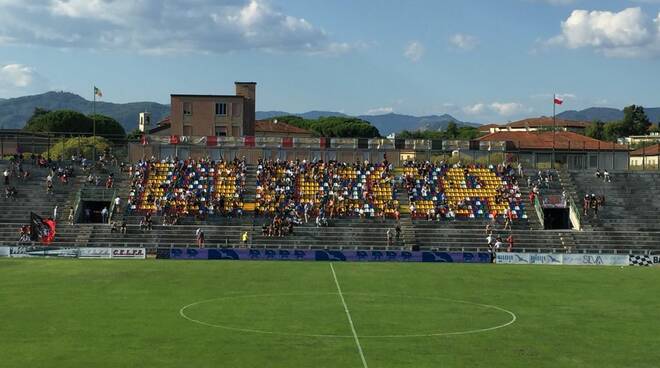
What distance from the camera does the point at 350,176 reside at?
9000 centimetres

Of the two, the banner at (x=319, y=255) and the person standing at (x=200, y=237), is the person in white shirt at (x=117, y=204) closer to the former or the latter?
the person standing at (x=200, y=237)

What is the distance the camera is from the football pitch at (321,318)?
92.5 feet

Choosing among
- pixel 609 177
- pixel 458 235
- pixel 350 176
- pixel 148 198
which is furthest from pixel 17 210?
pixel 609 177

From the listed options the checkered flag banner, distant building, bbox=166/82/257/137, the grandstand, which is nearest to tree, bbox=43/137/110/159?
distant building, bbox=166/82/257/137

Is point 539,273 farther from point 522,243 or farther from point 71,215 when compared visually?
point 71,215

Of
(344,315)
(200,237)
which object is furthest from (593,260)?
(344,315)

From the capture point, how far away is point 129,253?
229ft

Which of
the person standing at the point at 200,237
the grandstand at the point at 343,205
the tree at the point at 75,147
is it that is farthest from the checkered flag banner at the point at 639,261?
the tree at the point at 75,147

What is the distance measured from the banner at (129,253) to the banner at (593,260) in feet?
109

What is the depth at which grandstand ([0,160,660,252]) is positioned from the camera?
77.3 m

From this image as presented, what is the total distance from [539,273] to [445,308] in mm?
22369

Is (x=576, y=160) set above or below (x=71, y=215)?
above

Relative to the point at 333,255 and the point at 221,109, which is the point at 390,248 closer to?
the point at 333,255

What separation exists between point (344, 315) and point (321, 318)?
137cm
